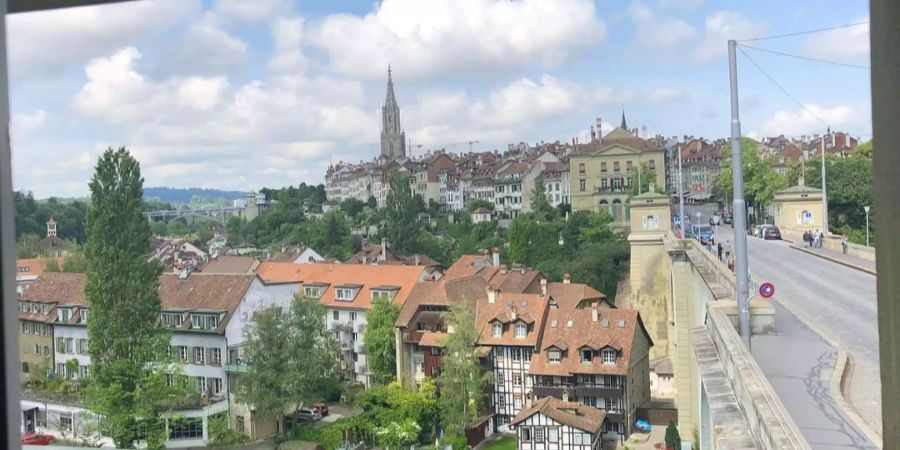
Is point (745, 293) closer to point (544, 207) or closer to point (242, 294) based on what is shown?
point (242, 294)

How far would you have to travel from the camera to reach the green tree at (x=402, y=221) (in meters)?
22.9

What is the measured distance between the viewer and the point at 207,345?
44.3 ft

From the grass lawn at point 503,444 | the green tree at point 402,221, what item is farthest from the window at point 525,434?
the green tree at point 402,221

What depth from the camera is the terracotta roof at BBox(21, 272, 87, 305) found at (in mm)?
13401

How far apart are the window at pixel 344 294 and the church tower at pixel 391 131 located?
2472 centimetres

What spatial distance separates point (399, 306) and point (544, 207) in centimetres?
1085

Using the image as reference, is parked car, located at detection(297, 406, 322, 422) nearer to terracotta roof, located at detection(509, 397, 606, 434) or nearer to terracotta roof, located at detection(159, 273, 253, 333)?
terracotta roof, located at detection(159, 273, 253, 333)

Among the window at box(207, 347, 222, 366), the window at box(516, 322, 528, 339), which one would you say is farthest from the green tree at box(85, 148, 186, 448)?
the window at box(516, 322, 528, 339)

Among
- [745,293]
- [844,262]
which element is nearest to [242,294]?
[844,262]

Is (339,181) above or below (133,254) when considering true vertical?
above

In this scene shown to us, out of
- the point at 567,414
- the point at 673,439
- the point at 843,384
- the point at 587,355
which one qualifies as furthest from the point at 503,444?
the point at 843,384

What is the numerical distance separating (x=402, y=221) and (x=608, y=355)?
12.0 metres

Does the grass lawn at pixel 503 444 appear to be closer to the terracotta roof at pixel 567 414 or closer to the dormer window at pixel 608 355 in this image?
the terracotta roof at pixel 567 414

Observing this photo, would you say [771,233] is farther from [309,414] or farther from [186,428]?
[186,428]
